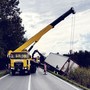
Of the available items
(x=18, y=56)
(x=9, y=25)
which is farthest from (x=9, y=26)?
(x=18, y=56)

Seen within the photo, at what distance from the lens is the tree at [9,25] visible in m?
59.0

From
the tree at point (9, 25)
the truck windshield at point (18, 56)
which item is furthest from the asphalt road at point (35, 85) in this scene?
the tree at point (9, 25)

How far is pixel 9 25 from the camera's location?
59500 millimetres

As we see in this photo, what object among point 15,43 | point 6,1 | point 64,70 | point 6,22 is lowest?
point 64,70

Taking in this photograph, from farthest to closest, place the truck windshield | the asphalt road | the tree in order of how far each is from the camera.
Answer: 1. the tree
2. the truck windshield
3. the asphalt road

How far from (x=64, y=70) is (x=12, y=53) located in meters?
6.73

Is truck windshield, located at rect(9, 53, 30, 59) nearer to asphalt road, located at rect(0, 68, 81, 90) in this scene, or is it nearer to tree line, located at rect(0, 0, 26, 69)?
asphalt road, located at rect(0, 68, 81, 90)

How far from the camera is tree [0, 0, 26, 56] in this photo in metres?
59.0

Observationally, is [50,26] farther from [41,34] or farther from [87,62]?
[87,62]

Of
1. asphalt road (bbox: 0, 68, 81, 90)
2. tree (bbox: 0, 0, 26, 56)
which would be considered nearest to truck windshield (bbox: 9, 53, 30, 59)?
asphalt road (bbox: 0, 68, 81, 90)

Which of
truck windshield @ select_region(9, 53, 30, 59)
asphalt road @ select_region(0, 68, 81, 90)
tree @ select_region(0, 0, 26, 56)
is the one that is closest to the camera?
asphalt road @ select_region(0, 68, 81, 90)

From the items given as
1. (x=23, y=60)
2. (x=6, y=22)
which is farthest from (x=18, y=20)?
(x=23, y=60)

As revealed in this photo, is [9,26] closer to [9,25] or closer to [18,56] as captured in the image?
[9,25]

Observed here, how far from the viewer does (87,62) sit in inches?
2798
